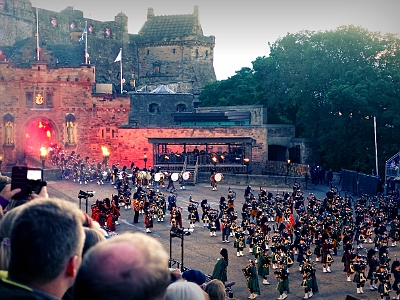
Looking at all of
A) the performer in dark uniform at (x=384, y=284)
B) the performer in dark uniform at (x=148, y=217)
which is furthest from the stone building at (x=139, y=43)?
the performer in dark uniform at (x=384, y=284)

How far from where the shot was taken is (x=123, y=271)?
2717 millimetres

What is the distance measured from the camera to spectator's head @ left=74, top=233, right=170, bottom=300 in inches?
107

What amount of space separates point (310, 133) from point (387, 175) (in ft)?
44.0

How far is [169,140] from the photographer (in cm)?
4366

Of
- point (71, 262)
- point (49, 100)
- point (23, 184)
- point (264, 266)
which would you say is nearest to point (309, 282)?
point (264, 266)

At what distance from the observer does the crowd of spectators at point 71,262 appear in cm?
273

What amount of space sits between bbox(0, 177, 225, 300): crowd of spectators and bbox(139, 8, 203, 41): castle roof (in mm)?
66957

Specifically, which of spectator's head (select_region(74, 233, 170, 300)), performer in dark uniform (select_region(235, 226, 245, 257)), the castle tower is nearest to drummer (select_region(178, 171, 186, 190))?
performer in dark uniform (select_region(235, 226, 245, 257))

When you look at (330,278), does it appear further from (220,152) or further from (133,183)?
(220,152)

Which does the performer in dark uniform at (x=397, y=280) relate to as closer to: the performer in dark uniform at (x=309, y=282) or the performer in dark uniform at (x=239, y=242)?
the performer in dark uniform at (x=309, y=282)

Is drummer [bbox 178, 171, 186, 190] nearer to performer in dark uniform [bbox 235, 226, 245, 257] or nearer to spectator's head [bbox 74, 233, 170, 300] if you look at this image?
performer in dark uniform [bbox 235, 226, 245, 257]

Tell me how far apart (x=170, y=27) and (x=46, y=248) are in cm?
6928

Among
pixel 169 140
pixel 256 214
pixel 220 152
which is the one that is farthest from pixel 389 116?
pixel 256 214

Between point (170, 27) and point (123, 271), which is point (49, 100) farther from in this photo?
point (123, 271)
